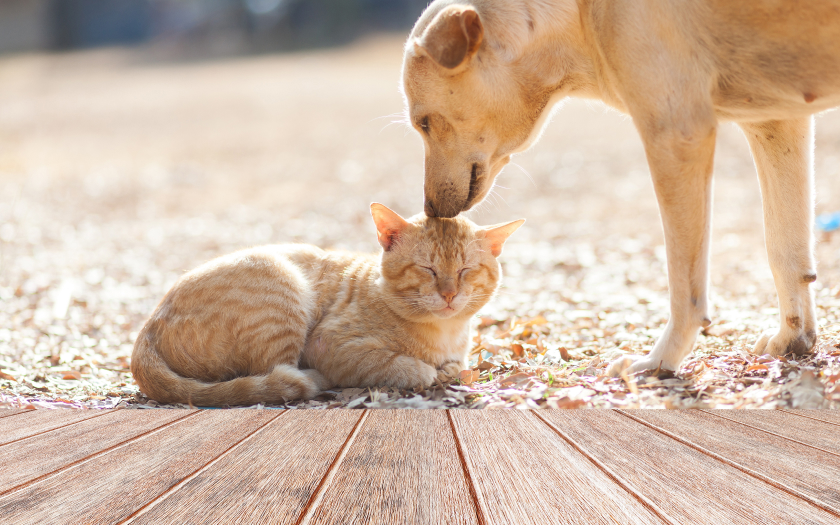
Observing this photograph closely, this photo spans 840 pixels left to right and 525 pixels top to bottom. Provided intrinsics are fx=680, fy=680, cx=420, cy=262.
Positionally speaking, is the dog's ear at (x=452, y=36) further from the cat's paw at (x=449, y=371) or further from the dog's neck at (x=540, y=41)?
the cat's paw at (x=449, y=371)

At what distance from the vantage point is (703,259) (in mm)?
2461

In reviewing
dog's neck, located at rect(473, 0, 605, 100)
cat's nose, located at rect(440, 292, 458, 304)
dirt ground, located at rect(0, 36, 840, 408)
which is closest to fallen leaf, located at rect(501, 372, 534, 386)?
dirt ground, located at rect(0, 36, 840, 408)

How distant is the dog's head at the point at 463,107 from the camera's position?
2.74 metres

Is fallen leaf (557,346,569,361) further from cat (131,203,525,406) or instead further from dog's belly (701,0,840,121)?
dog's belly (701,0,840,121)

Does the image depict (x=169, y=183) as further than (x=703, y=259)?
Yes

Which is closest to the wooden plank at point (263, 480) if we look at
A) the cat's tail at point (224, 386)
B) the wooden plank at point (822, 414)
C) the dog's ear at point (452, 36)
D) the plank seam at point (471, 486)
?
the plank seam at point (471, 486)

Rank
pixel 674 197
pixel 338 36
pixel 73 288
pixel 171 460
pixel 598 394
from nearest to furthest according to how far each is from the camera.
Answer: pixel 171 460
pixel 598 394
pixel 674 197
pixel 73 288
pixel 338 36

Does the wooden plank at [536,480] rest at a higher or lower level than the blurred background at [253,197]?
lower

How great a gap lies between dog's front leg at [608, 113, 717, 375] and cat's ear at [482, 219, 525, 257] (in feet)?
2.30

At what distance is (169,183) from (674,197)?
35.0ft

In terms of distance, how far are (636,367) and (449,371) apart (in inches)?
29.7

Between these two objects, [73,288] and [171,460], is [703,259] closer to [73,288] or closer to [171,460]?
[171,460]

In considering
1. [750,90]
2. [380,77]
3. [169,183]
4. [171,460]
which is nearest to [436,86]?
[750,90]

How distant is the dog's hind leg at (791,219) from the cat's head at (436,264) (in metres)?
1.06
